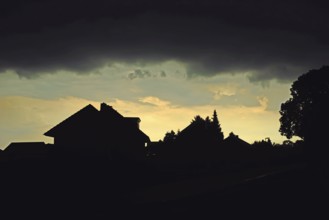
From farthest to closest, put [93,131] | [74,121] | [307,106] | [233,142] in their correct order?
[233,142] < [307,106] < [74,121] < [93,131]

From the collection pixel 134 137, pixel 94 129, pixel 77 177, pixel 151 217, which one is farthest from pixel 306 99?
pixel 151 217

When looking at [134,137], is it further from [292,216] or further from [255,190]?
[292,216]

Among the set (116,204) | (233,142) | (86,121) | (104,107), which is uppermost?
(104,107)

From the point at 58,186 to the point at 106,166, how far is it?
3.38m

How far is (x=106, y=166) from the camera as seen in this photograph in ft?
51.3

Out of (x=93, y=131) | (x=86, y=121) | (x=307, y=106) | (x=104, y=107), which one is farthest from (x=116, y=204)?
(x=307, y=106)

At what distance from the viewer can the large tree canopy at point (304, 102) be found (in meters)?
62.4

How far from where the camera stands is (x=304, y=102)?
6619cm

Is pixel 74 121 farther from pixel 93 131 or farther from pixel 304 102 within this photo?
pixel 304 102

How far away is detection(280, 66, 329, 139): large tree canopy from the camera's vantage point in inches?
2458

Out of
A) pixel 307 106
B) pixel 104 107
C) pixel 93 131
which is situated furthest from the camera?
pixel 307 106

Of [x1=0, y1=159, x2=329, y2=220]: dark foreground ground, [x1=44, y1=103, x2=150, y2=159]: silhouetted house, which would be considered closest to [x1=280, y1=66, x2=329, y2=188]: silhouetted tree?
[x1=44, y1=103, x2=150, y2=159]: silhouetted house

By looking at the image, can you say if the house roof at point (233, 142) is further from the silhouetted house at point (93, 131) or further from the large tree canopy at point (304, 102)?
Answer: the silhouetted house at point (93, 131)

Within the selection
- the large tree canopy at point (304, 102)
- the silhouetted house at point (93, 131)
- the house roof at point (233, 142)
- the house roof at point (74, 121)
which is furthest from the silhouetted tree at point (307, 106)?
the house roof at point (74, 121)
